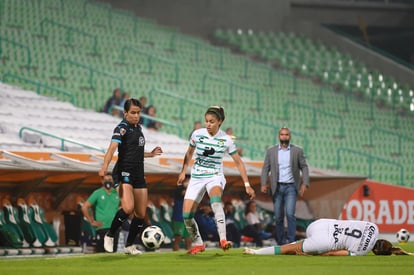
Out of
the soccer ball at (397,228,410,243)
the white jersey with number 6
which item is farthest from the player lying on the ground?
the soccer ball at (397,228,410,243)

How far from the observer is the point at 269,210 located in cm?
2416

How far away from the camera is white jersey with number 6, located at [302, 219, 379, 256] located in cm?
1338

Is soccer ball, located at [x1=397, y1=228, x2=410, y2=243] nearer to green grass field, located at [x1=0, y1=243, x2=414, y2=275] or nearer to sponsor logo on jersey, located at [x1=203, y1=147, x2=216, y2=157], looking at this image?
green grass field, located at [x1=0, y1=243, x2=414, y2=275]

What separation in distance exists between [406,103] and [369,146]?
5561mm

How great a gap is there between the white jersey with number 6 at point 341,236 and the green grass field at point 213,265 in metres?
0.18

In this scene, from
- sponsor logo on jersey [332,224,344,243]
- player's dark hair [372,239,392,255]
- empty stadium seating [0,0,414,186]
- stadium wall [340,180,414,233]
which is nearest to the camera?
sponsor logo on jersey [332,224,344,243]

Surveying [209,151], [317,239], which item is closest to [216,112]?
[209,151]

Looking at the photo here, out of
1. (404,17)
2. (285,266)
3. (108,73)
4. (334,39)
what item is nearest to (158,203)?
(108,73)

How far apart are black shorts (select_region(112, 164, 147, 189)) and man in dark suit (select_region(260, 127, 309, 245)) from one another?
439cm

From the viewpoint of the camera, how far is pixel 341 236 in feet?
44.2

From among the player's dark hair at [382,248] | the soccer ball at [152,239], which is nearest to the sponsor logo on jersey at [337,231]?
the player's dark hair at [382,248]

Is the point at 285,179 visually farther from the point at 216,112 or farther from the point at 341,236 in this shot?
the point at 341,236

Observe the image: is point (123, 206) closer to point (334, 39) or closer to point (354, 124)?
point (354, 124)

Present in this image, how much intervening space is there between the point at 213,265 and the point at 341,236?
81.8 inches
